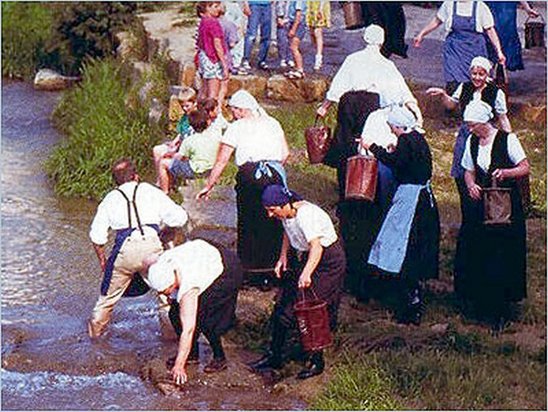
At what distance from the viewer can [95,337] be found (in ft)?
30.7

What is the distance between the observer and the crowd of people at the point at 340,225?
27.3 ft

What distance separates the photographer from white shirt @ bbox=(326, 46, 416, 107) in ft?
31.9

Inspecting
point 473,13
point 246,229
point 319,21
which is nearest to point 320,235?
point 246,229

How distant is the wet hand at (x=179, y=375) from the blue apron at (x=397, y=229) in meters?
1.57

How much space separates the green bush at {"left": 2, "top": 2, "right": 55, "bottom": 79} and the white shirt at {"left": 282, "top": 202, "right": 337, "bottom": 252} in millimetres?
12037

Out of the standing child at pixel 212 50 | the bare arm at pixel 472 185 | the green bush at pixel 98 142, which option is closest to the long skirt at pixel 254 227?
the bare arm at pixel 472 185

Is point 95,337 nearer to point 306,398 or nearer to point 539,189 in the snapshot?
point 306,398

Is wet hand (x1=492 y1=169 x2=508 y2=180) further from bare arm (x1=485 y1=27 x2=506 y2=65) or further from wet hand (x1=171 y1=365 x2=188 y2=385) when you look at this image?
bare arm (x1=485 y1=27 x2=506 y2=65)

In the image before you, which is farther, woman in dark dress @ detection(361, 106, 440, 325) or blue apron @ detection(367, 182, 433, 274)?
blue apron @ detection(367, 182, 433, 274)

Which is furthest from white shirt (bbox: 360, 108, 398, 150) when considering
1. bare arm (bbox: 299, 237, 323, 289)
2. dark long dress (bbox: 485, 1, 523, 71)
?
dark long dress (bbox: 485, 1, 523, 71)

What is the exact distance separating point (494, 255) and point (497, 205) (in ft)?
1.43

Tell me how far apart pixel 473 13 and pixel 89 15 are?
28.0 feet

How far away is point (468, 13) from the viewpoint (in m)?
11.5

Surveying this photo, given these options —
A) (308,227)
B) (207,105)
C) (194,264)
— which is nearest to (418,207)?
(308,227)
